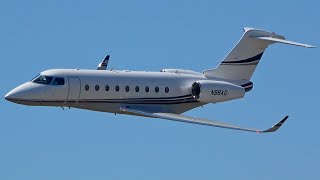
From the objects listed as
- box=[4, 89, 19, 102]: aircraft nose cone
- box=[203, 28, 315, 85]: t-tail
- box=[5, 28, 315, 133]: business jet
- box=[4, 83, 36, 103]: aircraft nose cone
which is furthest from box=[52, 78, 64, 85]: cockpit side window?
box=[203, 28, 315, 85]: t-tail

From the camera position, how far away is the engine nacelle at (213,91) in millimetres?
81625

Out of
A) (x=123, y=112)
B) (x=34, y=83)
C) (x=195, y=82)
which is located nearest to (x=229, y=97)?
(x=195, y=82)

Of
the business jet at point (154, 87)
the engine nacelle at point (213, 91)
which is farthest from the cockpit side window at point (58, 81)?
the engine nacelle at point (213, 91)

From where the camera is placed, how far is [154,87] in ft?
265

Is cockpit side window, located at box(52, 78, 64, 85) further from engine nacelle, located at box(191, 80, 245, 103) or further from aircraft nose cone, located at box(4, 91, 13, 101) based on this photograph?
engine nacelle, located at box(191, 80, 245, 103)

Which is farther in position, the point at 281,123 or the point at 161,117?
the point at 161,117

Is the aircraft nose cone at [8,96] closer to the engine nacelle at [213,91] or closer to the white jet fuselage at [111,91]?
the white jet fuselage at [111,91]

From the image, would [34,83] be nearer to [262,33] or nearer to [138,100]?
[138,100]

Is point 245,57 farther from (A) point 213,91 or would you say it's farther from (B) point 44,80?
(B) point 44,80

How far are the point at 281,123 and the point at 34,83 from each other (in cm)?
1634

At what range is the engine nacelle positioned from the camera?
268 ft

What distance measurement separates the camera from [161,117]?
7769 cm

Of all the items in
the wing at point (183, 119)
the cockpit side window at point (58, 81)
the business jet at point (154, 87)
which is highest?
the cockpit side window at point (58, 81)

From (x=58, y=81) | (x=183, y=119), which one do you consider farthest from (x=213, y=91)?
(x=58, y=81)
